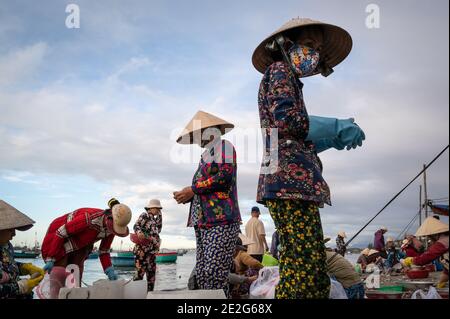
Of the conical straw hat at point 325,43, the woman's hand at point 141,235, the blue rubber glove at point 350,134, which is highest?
the conical straw hat at point 325,43

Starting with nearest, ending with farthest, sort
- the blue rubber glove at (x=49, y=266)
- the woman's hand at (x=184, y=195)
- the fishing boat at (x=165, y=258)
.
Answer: the woman's hand at (x=184, y=195)
the blue rubber glove at (x=49, y=266)
the fishing boat at (x=165, y=258)

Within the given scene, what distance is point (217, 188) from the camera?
3760 mm

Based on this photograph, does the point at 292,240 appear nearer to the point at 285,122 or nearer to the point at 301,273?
the point at 301,273

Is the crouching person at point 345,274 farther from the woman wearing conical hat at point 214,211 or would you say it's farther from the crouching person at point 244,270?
the crouching person at point 244,270

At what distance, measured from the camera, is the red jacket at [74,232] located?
405 cm

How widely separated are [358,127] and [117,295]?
203 cm

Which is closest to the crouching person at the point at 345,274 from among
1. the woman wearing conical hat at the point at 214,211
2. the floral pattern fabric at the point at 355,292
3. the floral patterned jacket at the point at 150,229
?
the floral pattern fabric at the point at 355,292

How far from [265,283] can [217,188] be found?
4.98 ft

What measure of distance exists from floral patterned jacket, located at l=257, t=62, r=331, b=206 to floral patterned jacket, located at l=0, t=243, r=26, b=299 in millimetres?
2446

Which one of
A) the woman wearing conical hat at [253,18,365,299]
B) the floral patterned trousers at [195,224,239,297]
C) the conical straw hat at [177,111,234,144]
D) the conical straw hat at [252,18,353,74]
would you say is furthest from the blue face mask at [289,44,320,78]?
the floral patterned trousers at [195,224,239,297]

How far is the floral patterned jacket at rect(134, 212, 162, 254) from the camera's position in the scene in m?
7.08

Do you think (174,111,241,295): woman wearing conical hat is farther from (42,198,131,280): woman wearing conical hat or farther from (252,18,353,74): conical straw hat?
(252,18,353,74): conical straw hat

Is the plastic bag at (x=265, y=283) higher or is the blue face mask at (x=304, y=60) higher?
the blue face mask at (x=304, y=60)
